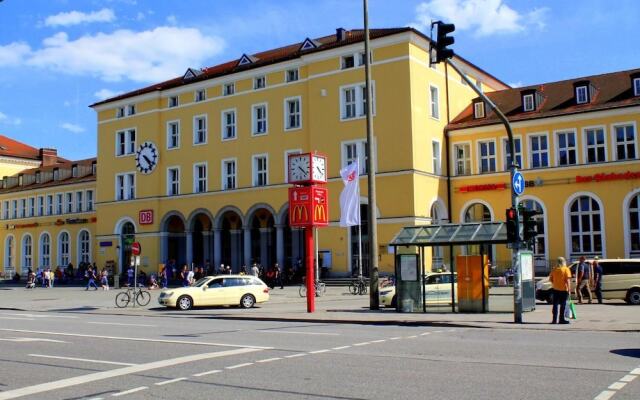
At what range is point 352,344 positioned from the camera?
14.2 m

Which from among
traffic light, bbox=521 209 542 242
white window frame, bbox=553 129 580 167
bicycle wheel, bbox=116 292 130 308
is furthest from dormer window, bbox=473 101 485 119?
traffic light, bbox=521 209 542 242

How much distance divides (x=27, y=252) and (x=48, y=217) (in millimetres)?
4971

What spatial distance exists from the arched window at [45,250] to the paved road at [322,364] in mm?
55570

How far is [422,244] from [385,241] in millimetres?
19600

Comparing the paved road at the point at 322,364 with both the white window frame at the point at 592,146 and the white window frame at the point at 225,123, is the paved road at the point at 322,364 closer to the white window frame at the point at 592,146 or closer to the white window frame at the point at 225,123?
the white window frame at the point at 592,146

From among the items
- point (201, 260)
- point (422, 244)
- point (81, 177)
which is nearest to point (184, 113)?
point (201, 260)

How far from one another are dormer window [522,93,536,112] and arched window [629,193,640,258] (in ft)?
28.7

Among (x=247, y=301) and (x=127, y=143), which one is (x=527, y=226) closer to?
(x=247, y=301)

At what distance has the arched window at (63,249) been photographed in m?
67.9

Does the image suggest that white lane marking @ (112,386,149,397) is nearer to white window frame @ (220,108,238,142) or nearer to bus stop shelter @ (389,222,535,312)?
bus stop shelter @ (389,222,535,312)

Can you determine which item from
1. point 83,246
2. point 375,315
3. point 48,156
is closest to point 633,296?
point 375,315

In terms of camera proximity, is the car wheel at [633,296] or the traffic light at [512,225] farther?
the car wheel at [633,296]

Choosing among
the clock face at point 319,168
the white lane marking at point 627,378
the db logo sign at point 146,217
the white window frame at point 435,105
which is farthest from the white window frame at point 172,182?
the white lane marking at point 627,378

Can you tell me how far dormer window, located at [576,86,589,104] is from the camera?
4300 cm
